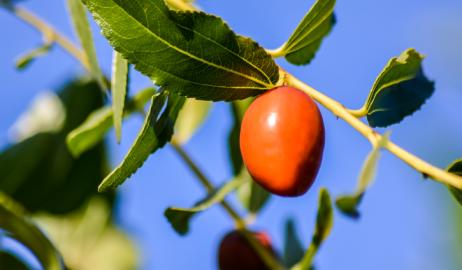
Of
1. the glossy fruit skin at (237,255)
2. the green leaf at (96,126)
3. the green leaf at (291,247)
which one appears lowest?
the green leaf at (291,247)

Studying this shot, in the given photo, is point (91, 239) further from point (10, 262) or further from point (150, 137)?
point (150, 137)

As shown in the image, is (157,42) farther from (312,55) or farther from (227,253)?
(227,253)

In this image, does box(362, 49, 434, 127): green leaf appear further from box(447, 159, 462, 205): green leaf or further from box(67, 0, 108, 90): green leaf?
box(67, 0, 108, 90): green leaf

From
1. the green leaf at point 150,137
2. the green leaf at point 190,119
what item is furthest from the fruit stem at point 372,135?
the green leaf at point 190,119

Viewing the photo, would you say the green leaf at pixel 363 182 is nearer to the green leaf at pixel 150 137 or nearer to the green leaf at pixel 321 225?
the green leaf at pixel 321 225

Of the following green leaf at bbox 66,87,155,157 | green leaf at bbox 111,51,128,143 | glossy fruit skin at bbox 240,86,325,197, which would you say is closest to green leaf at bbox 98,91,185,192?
green leaf at bbox 111,51,128,143

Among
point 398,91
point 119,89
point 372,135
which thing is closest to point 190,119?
point 119,89
